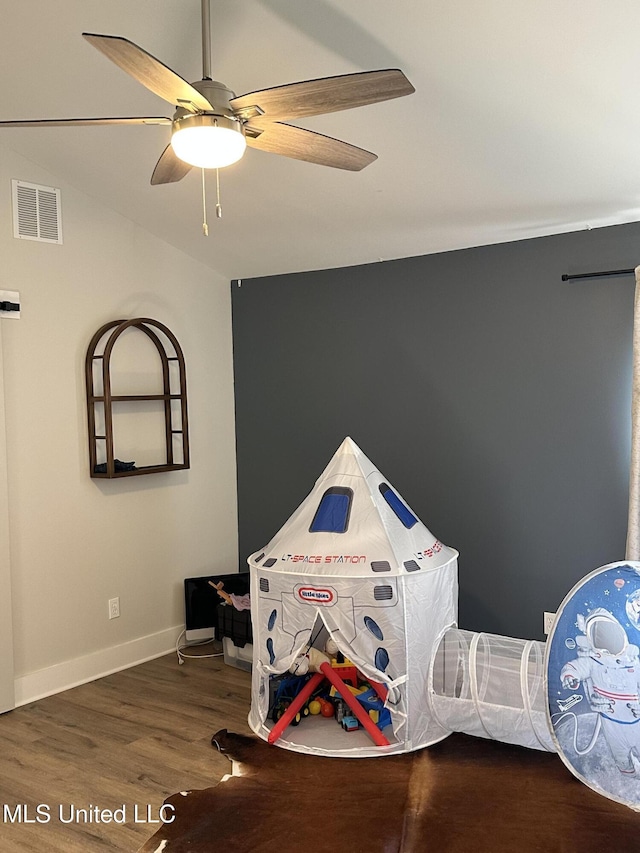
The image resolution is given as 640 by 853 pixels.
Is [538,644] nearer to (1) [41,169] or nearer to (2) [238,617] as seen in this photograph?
(2) [238,617]

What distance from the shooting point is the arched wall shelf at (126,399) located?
4055 millimetres

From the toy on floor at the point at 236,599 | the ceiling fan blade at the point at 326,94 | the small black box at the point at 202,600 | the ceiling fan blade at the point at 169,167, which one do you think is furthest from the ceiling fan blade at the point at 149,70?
the small black box at the point at 202,600

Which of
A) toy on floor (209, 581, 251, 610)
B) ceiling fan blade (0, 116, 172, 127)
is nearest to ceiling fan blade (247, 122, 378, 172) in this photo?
ceiling fan blade (0, 116, 172, 127)

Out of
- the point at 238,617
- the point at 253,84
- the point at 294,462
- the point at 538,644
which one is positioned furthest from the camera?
the point at 294,462

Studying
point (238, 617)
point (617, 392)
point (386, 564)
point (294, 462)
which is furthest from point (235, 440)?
point (617, 392)

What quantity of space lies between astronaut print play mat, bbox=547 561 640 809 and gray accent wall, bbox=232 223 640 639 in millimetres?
1196

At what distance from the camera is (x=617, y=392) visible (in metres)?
3.59

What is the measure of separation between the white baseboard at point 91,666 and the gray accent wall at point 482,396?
0.95m

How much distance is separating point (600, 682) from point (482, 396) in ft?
5.87

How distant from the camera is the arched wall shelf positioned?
4.05 metres

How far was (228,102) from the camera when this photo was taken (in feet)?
6.61

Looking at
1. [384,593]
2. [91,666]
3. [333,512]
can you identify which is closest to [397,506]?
[333,512]

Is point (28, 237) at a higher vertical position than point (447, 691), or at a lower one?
higher

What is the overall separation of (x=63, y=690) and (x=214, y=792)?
1382 mm
